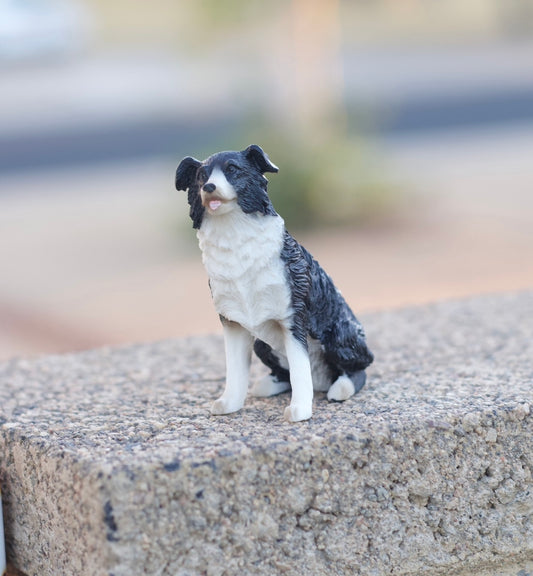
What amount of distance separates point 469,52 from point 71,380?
17.8m

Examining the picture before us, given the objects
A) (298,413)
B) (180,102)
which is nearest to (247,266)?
(298,413)

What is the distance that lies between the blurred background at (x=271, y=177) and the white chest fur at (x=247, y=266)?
3714mm

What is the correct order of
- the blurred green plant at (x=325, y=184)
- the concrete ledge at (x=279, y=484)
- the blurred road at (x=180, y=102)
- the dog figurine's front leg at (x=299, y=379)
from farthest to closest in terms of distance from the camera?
the blurred road at (x=180, y=102) → the blurred green plant at (x=325, y=184) → the dog figurine's front leg at (x=299, y=379) → the concrete ledge at (x=279, y=484)

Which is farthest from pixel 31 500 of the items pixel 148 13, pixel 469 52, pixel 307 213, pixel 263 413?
pixel 148 13

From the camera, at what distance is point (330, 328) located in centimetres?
242

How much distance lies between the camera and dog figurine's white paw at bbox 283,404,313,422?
226 cm

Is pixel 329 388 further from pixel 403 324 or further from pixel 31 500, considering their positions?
pixel 403 324

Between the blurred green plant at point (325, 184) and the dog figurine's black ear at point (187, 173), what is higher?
the dog figurine's black ear at point (187, 173)

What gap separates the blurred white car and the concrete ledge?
16174mm

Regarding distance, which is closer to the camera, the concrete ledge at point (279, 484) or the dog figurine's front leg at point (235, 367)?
the concrete ledge at point (279, 484)

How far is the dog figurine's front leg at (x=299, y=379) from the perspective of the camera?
7.45 ft

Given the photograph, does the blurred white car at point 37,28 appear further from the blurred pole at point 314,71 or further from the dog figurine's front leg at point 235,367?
the dog figurine's front leg at point 235,367

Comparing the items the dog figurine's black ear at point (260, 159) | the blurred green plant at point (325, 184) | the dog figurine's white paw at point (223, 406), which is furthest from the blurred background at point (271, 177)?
the dog figurine's black ear at point (260, 159)

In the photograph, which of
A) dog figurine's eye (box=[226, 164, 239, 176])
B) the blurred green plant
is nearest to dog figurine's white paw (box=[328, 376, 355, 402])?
dog figurine's eye (box=[226, 164, 239, 176])
